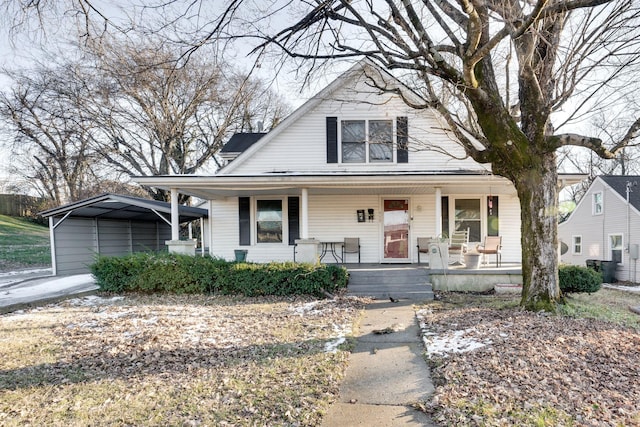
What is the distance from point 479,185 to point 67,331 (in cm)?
987

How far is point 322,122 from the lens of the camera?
11.4 meters

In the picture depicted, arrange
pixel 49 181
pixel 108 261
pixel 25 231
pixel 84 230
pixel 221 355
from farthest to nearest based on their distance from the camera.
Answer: pixel 49 181 → pixel 25 231 → pixel 84 230 → pixel 108 261 → pixel 221 355

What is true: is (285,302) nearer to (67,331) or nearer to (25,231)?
(67,331)

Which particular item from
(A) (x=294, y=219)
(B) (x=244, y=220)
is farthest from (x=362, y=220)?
(B) (x=244, y=220)

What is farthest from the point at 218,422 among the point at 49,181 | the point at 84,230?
the point at 49,181

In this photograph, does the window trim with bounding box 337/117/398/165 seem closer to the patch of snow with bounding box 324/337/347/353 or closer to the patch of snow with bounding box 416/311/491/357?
the patch of snow with bounding box 416/311/491/357

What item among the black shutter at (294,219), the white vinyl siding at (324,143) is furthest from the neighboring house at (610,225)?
the black shutter at (294,219)

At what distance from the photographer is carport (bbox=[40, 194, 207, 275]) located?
11727 mm

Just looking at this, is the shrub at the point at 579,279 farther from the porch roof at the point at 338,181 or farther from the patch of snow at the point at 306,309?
the patch of snow at the point at 306,309

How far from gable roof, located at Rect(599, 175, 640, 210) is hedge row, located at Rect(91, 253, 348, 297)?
55.7ft

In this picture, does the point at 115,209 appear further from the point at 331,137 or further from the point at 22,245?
the point at 22,245

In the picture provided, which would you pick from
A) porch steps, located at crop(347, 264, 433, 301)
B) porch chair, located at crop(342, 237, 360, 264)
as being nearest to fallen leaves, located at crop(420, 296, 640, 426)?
porch steps, located at crop(347, 264, 433, 301)

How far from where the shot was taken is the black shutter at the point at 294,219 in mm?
11594

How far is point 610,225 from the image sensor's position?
18188 mm
